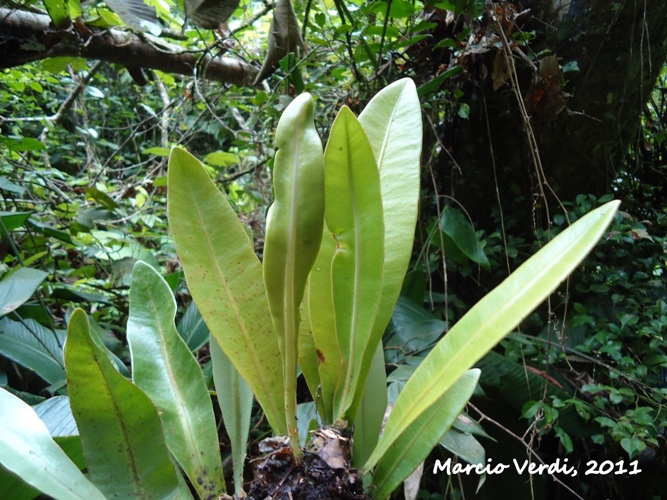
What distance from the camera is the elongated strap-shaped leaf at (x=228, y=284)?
446 millimetres

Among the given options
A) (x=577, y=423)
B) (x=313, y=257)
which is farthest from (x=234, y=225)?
(x=577, y=423)

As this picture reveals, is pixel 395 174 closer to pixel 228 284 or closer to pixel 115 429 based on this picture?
pixel 228 284

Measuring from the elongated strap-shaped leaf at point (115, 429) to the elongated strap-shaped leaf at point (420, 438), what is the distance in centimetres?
19

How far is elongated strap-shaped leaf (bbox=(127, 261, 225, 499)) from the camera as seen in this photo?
46 cm

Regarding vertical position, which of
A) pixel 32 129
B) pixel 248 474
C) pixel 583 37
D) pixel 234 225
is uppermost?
pixel 583 37

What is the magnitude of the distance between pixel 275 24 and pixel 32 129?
2.74 meters

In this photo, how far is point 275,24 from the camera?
0.91 metres

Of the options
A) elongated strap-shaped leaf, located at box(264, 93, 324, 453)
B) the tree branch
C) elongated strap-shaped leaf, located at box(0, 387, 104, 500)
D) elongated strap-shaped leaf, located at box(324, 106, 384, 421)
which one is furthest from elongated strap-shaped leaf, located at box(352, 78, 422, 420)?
the tree branch

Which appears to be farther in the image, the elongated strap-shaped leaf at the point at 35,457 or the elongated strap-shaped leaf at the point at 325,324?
the elongated strap-shaped leaf at the point at 325,324

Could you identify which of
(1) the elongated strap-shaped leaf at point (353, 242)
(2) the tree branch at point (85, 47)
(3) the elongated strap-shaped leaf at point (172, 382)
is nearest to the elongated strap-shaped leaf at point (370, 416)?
(1) the elongated strap-shaped leaf at point (353, 242)

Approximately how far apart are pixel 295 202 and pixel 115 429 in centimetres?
25

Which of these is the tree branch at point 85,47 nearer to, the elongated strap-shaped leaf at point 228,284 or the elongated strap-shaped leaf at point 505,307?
the elongated strap-shaped leaf at point 228,284

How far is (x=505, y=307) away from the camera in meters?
0.31

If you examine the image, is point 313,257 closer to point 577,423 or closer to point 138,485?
point 138,485
